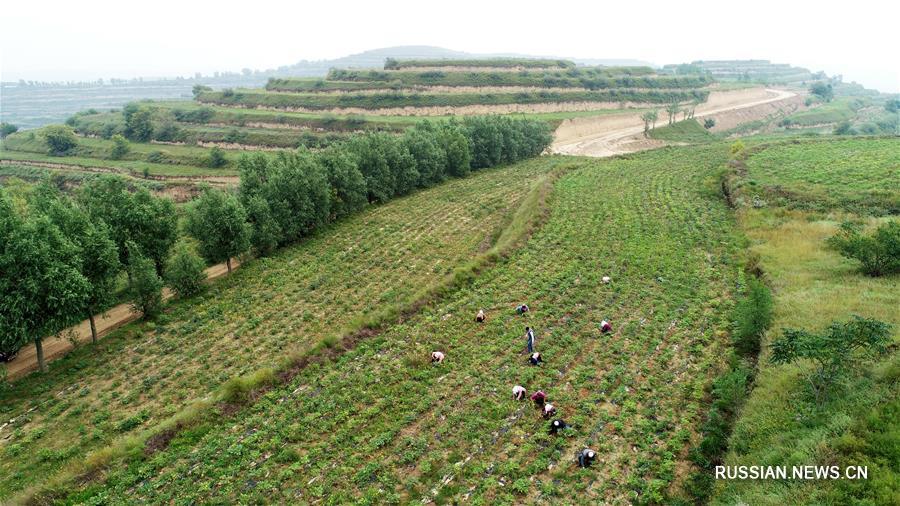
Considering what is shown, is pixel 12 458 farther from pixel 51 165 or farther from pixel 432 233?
pixel 51 165

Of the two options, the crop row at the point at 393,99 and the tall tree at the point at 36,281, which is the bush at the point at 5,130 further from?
the tall tree at the point at 36,281

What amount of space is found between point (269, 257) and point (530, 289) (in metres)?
25.4

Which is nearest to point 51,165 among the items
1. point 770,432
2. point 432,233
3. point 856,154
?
point 432,233

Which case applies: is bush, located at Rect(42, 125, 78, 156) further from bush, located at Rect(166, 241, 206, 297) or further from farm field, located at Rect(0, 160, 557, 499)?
bush, located at Rect(166, 241, 206, 297)

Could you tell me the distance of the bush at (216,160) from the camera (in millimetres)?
96688

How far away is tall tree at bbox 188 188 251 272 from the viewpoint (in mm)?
39781

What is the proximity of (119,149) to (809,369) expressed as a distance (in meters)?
129

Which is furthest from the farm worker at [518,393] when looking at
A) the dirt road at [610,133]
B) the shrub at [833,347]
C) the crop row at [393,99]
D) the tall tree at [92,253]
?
the crop row at [393,99]

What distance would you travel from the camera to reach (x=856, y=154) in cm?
6138

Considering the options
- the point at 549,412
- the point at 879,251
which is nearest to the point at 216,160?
the point at 549,412

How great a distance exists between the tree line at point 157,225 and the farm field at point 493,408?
1422cm

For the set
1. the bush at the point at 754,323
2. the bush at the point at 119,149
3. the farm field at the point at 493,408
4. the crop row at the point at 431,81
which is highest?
the crop row at the point at 431,81

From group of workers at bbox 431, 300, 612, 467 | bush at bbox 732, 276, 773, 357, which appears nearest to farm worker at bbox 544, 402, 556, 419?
group of workers at bbox 431, 300, 612, 467

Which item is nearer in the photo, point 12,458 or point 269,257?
point 12,458
